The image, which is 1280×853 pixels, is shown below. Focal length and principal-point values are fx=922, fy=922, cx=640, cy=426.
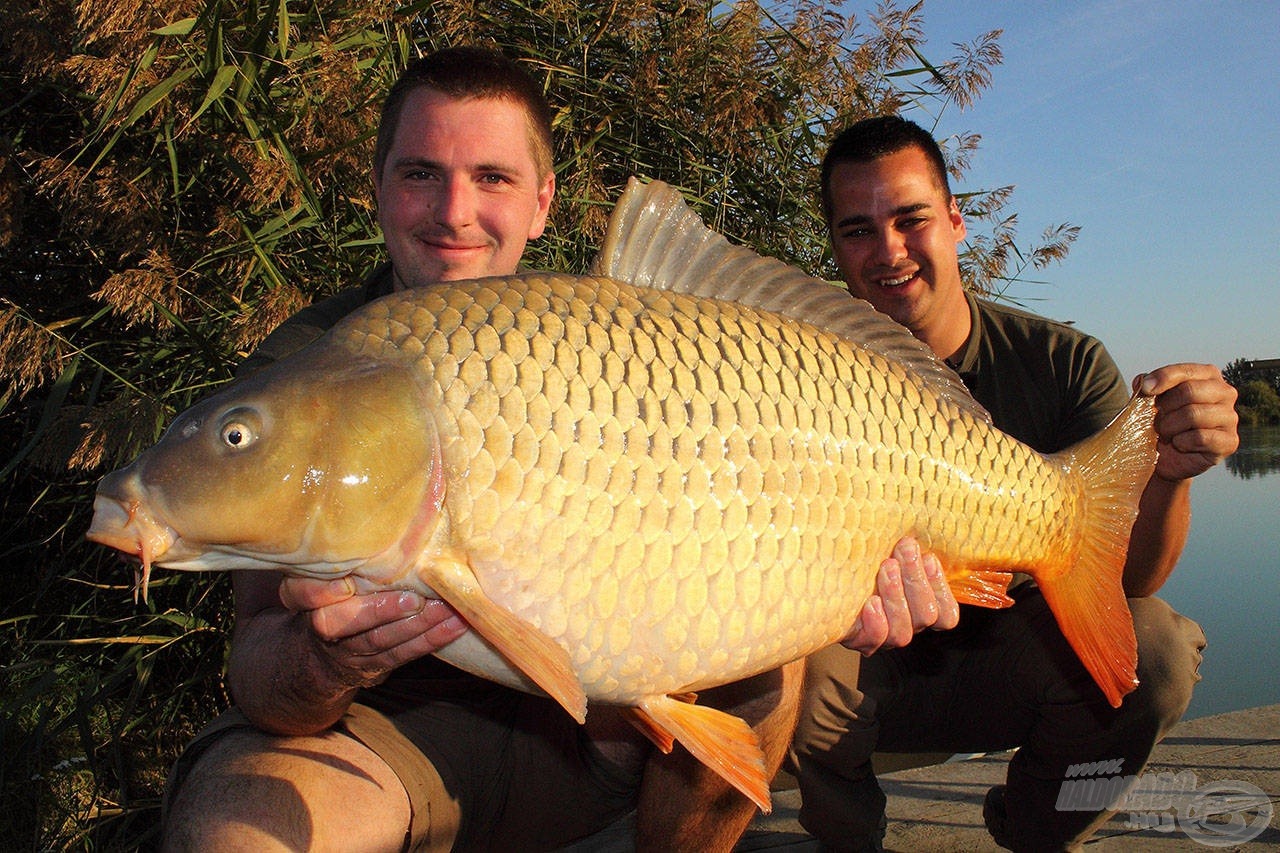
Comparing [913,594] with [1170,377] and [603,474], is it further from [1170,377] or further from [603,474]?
[1170,377]

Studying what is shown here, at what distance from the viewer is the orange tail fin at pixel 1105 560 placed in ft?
4.55

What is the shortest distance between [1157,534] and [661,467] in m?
1.17

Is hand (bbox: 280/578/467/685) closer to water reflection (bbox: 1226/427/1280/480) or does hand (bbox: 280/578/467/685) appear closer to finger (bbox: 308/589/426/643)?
finger (bbox: 308/589/426/643)

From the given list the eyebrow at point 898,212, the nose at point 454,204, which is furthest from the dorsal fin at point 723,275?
the eyebrow at point 898,212

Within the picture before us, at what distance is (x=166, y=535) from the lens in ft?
3.12

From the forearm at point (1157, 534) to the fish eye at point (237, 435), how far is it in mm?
1523

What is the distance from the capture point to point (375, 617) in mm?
1062

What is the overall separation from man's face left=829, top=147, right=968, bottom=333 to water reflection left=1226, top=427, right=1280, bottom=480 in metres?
13.9

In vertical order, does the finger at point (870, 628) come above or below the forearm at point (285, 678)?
above

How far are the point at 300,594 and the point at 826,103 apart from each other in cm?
253

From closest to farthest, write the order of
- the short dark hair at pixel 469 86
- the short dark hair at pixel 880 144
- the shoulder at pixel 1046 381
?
the short dark hair at pixel 469 86 < the shoulder at pixel 1046 381 < the short dark hair at pixel 880 144

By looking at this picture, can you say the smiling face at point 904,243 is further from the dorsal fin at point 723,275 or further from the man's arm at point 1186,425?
the dorsal fin at point 723,275

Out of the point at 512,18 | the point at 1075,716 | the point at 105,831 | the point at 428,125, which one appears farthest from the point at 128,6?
the point at 1075,716

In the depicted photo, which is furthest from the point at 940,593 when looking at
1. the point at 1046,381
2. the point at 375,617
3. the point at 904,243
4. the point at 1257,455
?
the point at 1257,455
